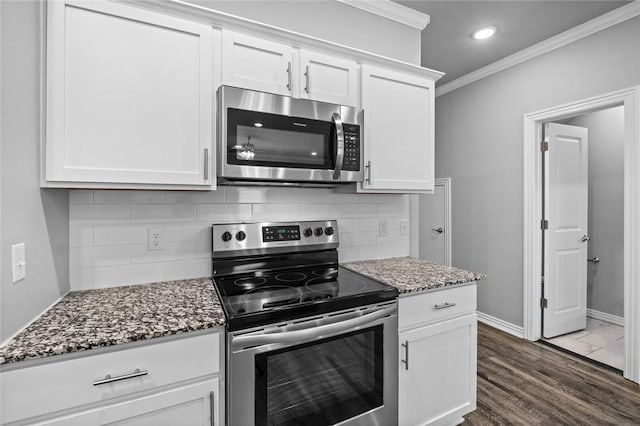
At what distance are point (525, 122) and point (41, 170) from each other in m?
3.57

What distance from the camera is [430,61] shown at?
336 centimetres

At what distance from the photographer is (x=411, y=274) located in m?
1.87

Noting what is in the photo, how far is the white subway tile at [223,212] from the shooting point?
70.8 inches

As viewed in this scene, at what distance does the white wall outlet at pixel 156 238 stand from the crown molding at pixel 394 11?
1858mm

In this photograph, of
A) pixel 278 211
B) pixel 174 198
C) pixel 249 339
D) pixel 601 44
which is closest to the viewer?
pixel 249 339

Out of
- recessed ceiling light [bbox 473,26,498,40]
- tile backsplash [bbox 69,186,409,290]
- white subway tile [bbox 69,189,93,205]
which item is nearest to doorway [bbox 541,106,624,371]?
recessed ceiling light [bbox 473,26,498,40]

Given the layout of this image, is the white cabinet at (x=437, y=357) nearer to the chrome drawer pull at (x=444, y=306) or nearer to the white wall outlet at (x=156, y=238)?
the chrome drawer pull at (x=444, y=306)

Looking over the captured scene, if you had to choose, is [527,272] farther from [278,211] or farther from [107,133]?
[107,133]

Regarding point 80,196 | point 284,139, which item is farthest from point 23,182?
point 284,139

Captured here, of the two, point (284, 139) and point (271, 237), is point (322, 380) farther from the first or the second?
point (284, 139)

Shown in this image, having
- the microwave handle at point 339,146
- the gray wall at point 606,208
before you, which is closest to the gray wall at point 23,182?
the microwave handle at point 339,146

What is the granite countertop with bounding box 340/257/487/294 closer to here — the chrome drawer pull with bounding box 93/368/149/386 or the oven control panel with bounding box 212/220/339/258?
the oven control panel with bounding box 212/220/339/258

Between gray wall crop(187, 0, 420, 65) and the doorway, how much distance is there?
1702 millimetres

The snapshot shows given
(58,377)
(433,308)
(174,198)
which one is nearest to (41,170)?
(174,198)
